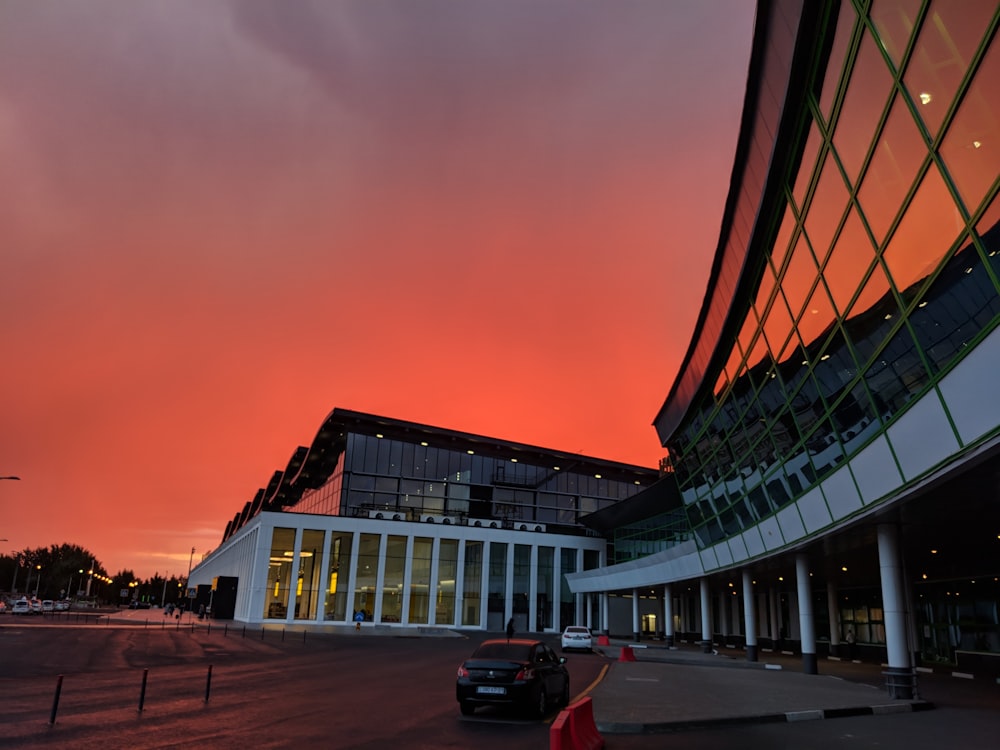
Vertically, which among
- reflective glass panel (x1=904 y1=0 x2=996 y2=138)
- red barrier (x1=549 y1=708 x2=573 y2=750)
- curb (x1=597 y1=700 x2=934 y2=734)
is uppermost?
reflective glass panel (x1=904 y1=0 x2=996 y2=138)

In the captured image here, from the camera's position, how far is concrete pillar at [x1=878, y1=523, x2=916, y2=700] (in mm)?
18688

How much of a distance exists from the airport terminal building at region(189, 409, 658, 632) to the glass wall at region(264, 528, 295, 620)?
10cm

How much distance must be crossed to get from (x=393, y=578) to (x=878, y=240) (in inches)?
2288

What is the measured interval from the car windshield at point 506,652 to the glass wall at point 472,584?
55.7 m

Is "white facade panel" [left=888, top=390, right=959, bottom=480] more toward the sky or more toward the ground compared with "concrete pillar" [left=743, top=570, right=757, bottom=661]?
more toward the sky

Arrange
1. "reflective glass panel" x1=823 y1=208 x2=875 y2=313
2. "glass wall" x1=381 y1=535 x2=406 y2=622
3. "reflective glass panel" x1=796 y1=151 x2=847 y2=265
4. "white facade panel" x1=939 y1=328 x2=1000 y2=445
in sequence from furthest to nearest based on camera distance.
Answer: "glass wall" x1=381 y1=535 x2=406 y2=622
"reflective glass panel" x1=796 y1=151 x2=847 y2=265
"reflective glass panel" x1=823 y1=208 x2=875 y2=313
"white facade panel" x1=939 y1=328 x2=1000 y2=445

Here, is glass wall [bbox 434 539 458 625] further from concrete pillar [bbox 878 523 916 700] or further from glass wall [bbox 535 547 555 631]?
concrete pillar [bbox 878 523 916 700]

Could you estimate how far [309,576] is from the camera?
Result: 65812mm

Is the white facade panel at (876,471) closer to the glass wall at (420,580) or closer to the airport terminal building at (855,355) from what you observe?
the airport terminal building at (855,355)

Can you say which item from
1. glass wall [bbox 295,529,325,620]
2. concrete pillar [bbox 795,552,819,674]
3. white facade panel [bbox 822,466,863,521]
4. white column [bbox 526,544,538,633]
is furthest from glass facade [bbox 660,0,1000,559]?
white column [bbox 526,544,538,633]

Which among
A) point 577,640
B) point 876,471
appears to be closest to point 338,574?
point 577,640

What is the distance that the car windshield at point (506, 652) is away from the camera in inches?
578

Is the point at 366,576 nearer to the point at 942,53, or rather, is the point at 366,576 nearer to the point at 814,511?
the point at 814,511

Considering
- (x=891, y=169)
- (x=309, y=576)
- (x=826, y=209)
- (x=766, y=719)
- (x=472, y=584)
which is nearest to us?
(x=766, y=719)
